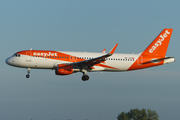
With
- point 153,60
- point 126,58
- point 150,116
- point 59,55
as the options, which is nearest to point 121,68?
point 126,58

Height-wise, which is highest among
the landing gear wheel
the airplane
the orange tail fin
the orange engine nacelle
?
the orange tail fin

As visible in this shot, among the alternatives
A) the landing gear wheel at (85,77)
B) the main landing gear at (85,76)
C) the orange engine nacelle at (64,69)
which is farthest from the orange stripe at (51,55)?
the landing gear wheel at (85,77)

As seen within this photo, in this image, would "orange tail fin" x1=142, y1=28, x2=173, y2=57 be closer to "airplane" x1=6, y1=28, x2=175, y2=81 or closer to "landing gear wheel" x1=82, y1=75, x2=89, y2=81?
"airplane" x1=6, y1=28, x2=175, y2=81

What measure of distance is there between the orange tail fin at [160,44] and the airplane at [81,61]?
85 centimetres

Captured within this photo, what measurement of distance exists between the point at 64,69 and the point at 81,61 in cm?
336

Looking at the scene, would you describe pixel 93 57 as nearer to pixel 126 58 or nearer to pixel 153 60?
pixel 126 58

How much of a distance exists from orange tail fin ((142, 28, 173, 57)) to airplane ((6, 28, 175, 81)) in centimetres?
85

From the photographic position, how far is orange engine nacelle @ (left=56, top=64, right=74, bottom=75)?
5762cm

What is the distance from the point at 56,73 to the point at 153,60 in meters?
18.5

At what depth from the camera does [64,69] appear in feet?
190

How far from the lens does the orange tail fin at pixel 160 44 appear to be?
64312 millimetres

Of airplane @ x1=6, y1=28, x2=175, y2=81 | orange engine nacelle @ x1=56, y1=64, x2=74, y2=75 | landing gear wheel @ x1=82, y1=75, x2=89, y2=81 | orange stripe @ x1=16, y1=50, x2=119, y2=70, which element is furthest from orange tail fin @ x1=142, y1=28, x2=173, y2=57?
orange engine nacelle @ x1=56, y1=64, x2=74, y2=75

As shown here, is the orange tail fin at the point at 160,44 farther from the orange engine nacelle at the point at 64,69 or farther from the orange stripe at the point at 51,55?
the orange engine nacelle at the point at 64,69

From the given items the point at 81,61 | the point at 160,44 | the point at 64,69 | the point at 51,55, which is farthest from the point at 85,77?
the point at 160,44
